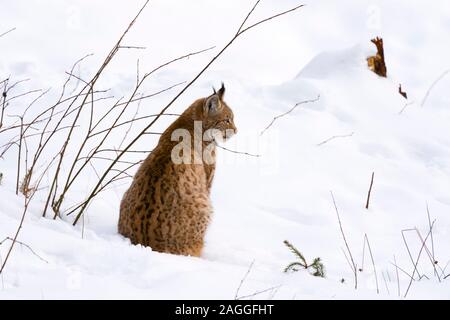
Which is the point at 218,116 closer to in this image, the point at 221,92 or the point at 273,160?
the point at 221,92

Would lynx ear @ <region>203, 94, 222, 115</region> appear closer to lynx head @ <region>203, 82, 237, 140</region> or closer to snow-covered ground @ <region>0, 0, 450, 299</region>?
lynx head @ <region>203, 82, 237, 140</region>

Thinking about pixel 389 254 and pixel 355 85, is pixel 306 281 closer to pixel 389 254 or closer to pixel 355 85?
pixel 389 254

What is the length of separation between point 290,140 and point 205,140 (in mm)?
2100

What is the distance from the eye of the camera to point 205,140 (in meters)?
5.12


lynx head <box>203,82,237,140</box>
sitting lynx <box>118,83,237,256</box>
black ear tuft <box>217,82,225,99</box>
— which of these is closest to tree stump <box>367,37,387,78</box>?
lynx head <box>203,82,237,140</box>

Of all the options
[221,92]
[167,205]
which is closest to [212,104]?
[221,92]

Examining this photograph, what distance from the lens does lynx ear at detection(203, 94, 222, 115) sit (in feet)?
16.7

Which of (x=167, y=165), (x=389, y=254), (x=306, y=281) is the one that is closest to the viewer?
(x=306, y=281)

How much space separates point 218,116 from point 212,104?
0.19m

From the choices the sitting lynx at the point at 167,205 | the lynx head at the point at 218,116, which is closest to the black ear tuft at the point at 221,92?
the lynx head at the point at 218,116

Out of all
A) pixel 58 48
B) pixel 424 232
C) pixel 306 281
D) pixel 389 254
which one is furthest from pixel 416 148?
pixel 58 48

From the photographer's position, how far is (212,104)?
5156 mm

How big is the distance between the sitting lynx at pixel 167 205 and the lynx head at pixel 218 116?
1.96 ft

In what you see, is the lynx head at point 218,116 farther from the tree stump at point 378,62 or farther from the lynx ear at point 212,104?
the tree stump at point 378,62
